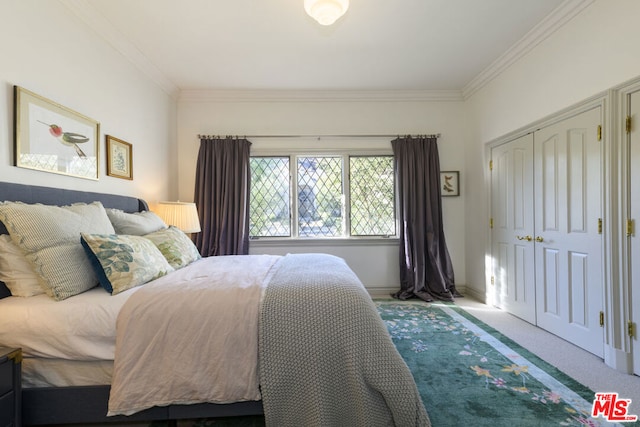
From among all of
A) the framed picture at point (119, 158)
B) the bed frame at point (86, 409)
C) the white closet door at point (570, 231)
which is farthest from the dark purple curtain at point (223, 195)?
the white closet door at point (570, 231)

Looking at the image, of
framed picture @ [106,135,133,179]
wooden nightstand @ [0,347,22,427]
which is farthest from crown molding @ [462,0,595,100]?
wooden nightstand @ [0,347,22,427]

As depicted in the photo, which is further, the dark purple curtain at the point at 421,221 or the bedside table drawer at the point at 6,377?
the dark purple curtain at the point at 421,221

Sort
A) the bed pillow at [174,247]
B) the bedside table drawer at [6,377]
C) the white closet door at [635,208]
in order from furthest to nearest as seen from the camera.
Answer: the bed pillow at [174,247] → the white closet door at [635,208] → the bedside table drawer at [6,377]

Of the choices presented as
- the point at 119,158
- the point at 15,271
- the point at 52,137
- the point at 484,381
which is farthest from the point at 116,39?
the point at 484,381

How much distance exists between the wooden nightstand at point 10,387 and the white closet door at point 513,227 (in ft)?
11.4

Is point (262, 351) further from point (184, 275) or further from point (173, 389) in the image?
point (184, 275)

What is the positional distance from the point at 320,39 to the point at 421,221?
7.29 ft

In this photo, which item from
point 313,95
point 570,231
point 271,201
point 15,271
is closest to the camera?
point 15,271

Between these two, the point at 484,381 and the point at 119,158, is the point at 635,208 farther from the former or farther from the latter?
the point at 119,158

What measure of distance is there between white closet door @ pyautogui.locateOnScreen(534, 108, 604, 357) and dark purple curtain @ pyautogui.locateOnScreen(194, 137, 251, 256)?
2.96 meters

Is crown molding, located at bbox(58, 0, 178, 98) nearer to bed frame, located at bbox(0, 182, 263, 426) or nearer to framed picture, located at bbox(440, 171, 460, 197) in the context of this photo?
bed frame, located at bbox(0, 182, 263, 426)

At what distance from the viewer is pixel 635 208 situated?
1.80 m

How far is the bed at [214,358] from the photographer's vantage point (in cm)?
115

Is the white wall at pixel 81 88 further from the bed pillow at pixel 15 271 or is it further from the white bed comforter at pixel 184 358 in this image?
the white bed comforter at pixel 184 358
